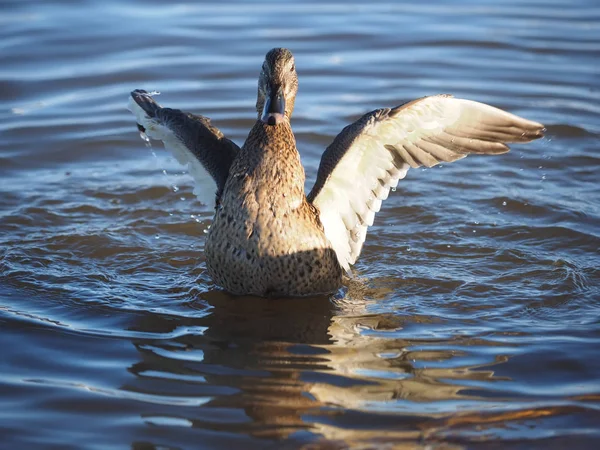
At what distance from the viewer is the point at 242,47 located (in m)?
11.4

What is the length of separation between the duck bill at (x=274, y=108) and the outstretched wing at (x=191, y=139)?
35.8 inches

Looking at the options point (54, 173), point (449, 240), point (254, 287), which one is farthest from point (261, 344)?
point (54, 173)

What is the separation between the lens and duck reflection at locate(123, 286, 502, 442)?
463cm

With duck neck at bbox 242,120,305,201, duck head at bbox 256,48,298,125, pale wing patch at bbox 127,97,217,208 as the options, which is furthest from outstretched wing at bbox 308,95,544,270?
pale wing patch at bbox 127,97,217,208

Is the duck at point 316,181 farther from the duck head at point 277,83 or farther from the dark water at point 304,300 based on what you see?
the dark water at point 304,300

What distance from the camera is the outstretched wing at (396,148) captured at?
19.0ft

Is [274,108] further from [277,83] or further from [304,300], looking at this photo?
[304,300]

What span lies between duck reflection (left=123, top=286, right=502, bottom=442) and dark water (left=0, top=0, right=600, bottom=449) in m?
0.02

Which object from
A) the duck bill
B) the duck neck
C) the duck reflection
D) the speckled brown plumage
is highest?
the duck bill

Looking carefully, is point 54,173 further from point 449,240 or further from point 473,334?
point 473,334

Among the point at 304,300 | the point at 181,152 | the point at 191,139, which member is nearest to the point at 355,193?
the point at 304,300

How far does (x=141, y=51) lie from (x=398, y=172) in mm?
5923

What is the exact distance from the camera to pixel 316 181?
6012 millimetres

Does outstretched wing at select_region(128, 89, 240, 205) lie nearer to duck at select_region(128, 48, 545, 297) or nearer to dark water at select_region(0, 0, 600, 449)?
duck at select_region(128, 48, 545, 297)
